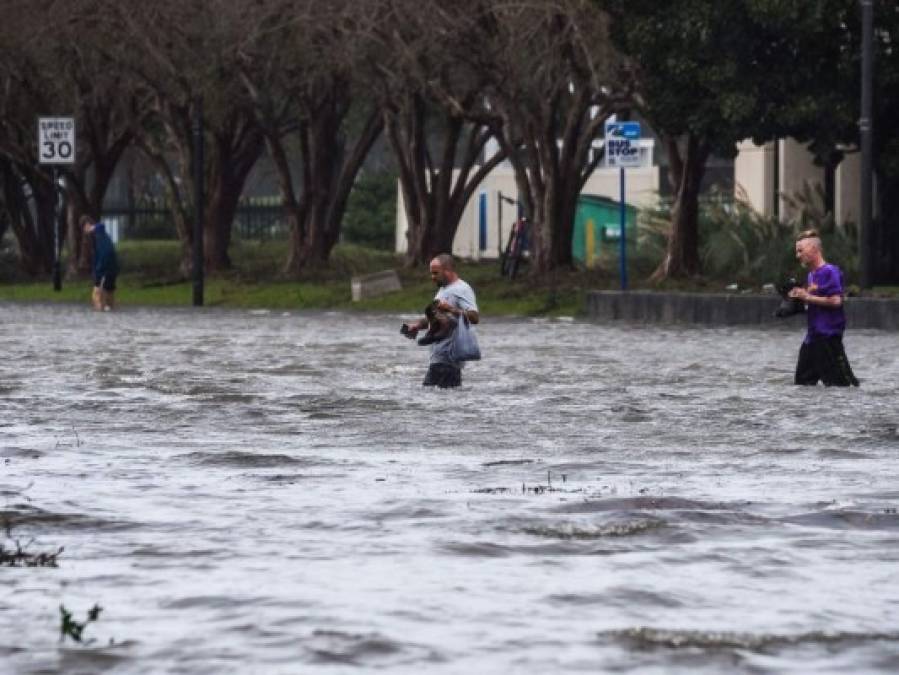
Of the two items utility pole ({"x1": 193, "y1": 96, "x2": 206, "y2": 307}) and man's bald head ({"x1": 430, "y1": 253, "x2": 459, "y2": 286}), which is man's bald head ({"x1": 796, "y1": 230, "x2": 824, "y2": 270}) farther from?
utility pole ({"x1": 193, "y1": 96, "x2": 206, "y2": 307})

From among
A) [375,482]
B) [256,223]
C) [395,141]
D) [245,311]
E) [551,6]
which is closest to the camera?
[375,482]

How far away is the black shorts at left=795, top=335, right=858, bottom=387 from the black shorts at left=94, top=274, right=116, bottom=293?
23.3 m

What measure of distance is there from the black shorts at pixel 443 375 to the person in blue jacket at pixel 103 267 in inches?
861

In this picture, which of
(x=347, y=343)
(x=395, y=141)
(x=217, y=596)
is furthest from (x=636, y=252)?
(x=217, y=596)

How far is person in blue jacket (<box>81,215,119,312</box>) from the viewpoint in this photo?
4275cm

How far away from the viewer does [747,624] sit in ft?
27.7

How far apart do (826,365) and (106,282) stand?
23600 mm

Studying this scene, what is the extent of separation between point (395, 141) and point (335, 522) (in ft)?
128

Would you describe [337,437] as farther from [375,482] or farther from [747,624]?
[747,624]

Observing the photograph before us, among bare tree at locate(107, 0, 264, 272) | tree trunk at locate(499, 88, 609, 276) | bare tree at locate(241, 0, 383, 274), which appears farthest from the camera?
bare tree at locate(107, 0, 264, 272)

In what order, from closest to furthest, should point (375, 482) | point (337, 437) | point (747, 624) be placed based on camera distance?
1. point (747, 624)
2. point (375, 482)
3. point (337, 437)

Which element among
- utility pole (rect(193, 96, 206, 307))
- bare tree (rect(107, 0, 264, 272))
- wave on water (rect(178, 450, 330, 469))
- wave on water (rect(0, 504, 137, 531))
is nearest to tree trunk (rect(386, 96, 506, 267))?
bare tree (rect(107, 0, 264, 272))

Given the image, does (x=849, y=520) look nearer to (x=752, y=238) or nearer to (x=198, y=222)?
(x=752, y=238)

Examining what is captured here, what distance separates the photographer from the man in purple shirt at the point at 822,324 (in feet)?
69.8
